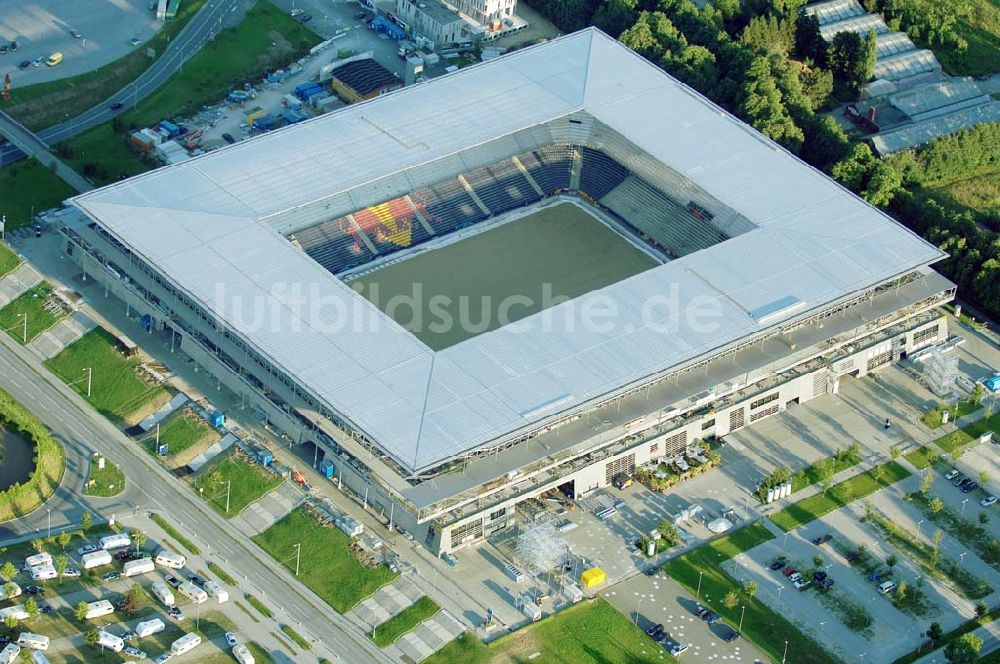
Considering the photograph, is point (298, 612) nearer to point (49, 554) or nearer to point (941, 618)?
point (49, 554)

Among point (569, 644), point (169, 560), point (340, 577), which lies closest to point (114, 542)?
point (169, 560)

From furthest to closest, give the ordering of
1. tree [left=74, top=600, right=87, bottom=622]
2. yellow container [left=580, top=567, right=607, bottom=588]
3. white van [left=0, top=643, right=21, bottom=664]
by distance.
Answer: yellow container [left=580, top=567, right=607, bottom=588] → tree [left=74, top=600, right=87, bottom=622] → white van [left=0, top=643, right=21, bottom=664]

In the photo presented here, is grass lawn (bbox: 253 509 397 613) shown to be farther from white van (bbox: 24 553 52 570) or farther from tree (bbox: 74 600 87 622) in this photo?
white van (bbox: 24 553 52 570)

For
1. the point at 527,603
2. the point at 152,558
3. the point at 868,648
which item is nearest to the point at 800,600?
the point at 868,648

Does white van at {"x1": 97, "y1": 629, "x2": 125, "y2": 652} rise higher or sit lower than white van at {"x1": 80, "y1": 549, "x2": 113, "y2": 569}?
lower

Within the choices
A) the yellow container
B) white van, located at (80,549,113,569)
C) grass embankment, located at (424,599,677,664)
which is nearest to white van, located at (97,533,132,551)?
white van, located at (80,549,113,569)

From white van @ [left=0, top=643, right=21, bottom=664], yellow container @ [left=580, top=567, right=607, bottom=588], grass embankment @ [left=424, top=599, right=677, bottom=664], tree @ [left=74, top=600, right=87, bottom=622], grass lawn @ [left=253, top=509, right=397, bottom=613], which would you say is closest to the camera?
white van @ [left=0, top=643, right=21, bottom=664]

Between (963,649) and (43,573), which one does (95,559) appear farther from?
(963,649)

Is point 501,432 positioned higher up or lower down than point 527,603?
higher up
